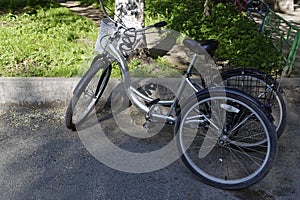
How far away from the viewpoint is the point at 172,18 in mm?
7480

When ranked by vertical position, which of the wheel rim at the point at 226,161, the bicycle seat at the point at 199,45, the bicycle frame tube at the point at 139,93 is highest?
the bicycle seat at the point at 199,45

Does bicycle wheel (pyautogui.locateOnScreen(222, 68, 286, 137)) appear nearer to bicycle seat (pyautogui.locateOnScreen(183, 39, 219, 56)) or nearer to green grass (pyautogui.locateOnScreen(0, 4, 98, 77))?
bicycle seat (pyautogui.locateOnScreen(183, 39, 219, 56))

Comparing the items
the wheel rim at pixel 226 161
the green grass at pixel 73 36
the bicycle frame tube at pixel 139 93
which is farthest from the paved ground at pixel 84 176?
the green grass at pixel 73 36

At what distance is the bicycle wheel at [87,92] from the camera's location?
3471mm

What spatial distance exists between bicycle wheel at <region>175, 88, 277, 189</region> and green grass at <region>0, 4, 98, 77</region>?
2.03 meters

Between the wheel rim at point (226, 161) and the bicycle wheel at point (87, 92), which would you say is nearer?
the wheel rim at point (226, 161)

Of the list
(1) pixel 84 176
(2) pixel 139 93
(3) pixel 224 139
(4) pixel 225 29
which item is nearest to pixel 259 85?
(3) pixel 224 139

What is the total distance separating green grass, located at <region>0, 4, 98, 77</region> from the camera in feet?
15.3

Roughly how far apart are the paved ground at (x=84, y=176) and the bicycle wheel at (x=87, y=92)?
200mm

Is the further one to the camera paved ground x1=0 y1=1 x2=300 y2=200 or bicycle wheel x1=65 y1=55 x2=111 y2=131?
bicycle wheel x1=65 y1=55 x2=111 y2=131

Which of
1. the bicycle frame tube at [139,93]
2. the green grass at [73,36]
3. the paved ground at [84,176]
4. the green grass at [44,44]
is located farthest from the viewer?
the green grass at [73,36]

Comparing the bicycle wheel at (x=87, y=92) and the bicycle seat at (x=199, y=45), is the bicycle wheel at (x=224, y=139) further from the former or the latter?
the bicycle wheel at (x=87, y=92)

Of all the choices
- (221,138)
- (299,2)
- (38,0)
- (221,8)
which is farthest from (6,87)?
(299,2)

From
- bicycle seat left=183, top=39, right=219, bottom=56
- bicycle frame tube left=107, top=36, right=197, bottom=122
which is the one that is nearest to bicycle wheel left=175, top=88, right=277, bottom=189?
bicycle frame tube left=107, top=36, right=197, bottom=122
